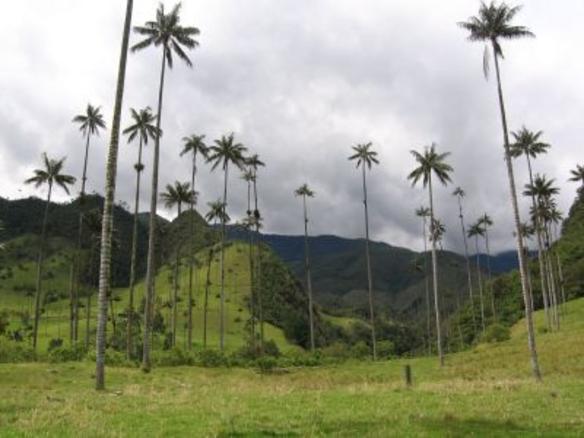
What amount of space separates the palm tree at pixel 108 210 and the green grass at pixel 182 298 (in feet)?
245

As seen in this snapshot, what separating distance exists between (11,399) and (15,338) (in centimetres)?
9303

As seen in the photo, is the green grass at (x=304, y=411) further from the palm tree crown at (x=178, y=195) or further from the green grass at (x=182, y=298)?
the green grass at (x=182, y=298)

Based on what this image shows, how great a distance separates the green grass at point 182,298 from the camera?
417ft

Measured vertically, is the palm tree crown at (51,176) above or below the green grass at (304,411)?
above

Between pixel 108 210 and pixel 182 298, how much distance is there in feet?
394

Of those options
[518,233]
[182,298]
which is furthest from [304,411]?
[182,298]

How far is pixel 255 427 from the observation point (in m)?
17.2

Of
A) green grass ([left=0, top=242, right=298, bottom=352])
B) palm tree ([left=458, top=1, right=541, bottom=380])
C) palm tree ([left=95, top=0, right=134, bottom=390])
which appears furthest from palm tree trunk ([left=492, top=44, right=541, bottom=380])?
green grass ([left=0, top=242, right=298, bottom=352])

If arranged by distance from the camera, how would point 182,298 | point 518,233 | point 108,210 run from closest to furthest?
1. point 108,210
2. point 518,233
3. point 182,298

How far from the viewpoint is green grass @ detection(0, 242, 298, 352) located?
12719cm

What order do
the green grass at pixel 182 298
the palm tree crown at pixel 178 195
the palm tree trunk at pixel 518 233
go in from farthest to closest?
the green grass at pixel 182 298
the palm tree crown at pixel 178 195
the palm tree trunk at pixel 518 233

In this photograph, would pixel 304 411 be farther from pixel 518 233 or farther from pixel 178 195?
pixel 178 195

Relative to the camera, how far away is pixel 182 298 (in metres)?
151

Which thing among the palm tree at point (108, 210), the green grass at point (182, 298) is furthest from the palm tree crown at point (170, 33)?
the green grass at point (182, 298)
